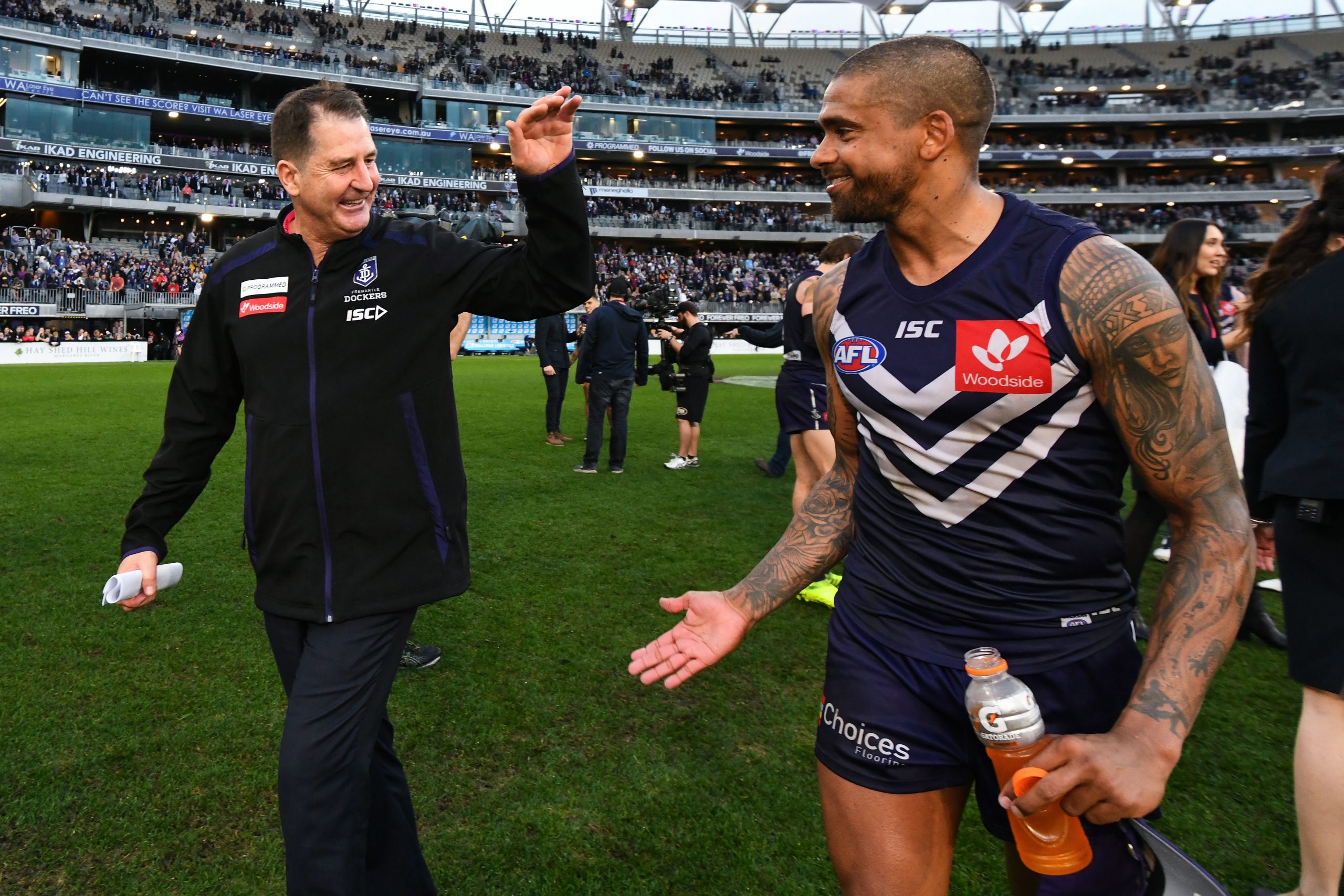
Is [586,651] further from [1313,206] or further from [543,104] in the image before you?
[1313,206]

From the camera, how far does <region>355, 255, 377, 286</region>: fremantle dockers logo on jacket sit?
232cm

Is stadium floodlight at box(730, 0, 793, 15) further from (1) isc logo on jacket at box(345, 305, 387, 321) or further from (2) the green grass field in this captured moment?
(1) isc logo on jacket at box(345, 305, 387, 321)

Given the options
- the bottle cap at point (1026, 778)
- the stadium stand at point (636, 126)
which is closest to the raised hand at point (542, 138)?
the bottle cap at point (1026, 778)

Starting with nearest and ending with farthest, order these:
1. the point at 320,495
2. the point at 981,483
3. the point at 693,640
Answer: the point at 981,483 → the point at 693,640 → the point at 320,495

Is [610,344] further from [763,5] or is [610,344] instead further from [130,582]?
[763,5]

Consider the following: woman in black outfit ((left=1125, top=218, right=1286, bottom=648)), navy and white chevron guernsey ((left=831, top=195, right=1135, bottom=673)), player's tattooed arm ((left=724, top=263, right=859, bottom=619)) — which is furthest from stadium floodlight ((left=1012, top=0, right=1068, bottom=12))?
navy and white chevron guernsey ((left=831, top=195, right=1135, bottom=673))

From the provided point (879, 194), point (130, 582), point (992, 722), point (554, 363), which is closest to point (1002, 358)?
point (879, 194)

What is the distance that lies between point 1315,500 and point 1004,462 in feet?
3.74

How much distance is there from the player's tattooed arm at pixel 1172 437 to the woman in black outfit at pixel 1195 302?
300 cm

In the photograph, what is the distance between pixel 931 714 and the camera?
1850mm

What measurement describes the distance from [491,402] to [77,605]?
11.8 m

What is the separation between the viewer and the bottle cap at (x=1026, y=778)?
54.9 inches

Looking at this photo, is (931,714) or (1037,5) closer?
(931,714)

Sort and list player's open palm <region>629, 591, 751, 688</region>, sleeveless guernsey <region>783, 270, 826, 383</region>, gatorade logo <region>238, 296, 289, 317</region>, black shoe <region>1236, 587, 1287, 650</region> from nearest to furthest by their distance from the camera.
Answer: player's open palm <region>629, 591, 751, 688</region>, gatorade logo <region>238, 296, 289, 317</region>, black shoe <region>1236, 587, 1287, 650</region>, sleeveless guernsey <region>783, 270, 826, 383</region>
